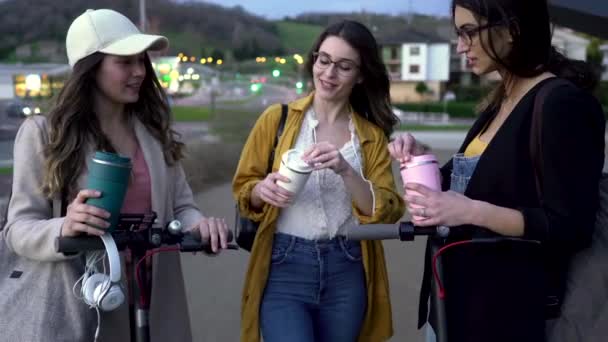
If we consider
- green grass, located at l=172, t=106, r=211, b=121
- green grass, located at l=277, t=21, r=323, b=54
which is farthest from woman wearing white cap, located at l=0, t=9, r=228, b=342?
green grass, located at l=277, t=21, r=323, b=54

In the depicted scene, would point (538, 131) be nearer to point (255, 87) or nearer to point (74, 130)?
point (74, 130)

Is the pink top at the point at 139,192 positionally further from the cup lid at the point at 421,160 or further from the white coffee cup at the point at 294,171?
the cup lid at the point at 421,160

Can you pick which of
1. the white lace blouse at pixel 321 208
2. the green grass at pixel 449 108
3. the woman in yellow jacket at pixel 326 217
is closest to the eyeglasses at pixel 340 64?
the woman in yellow jacket at pixel 326 217

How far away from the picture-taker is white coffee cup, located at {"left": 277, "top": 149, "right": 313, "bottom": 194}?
2443 millimetres

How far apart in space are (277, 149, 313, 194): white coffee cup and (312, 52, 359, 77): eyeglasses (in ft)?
2.11

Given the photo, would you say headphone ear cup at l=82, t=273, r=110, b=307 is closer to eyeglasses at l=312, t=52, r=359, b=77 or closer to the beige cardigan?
the beige cardigan

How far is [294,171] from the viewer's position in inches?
96.3

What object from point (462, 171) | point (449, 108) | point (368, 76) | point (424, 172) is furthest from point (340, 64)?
point (449, 108)

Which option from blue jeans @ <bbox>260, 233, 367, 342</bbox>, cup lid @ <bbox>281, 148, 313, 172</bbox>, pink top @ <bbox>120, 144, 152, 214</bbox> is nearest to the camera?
cup lid @ <bbox>281, 148, 313, 172</bbox>

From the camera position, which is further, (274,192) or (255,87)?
(255,87)

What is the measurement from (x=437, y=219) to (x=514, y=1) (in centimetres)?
65

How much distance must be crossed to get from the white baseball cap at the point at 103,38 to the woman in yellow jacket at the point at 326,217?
66cm

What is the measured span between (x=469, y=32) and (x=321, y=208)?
3.23 ft

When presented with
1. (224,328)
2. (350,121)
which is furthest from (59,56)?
(350,121)
